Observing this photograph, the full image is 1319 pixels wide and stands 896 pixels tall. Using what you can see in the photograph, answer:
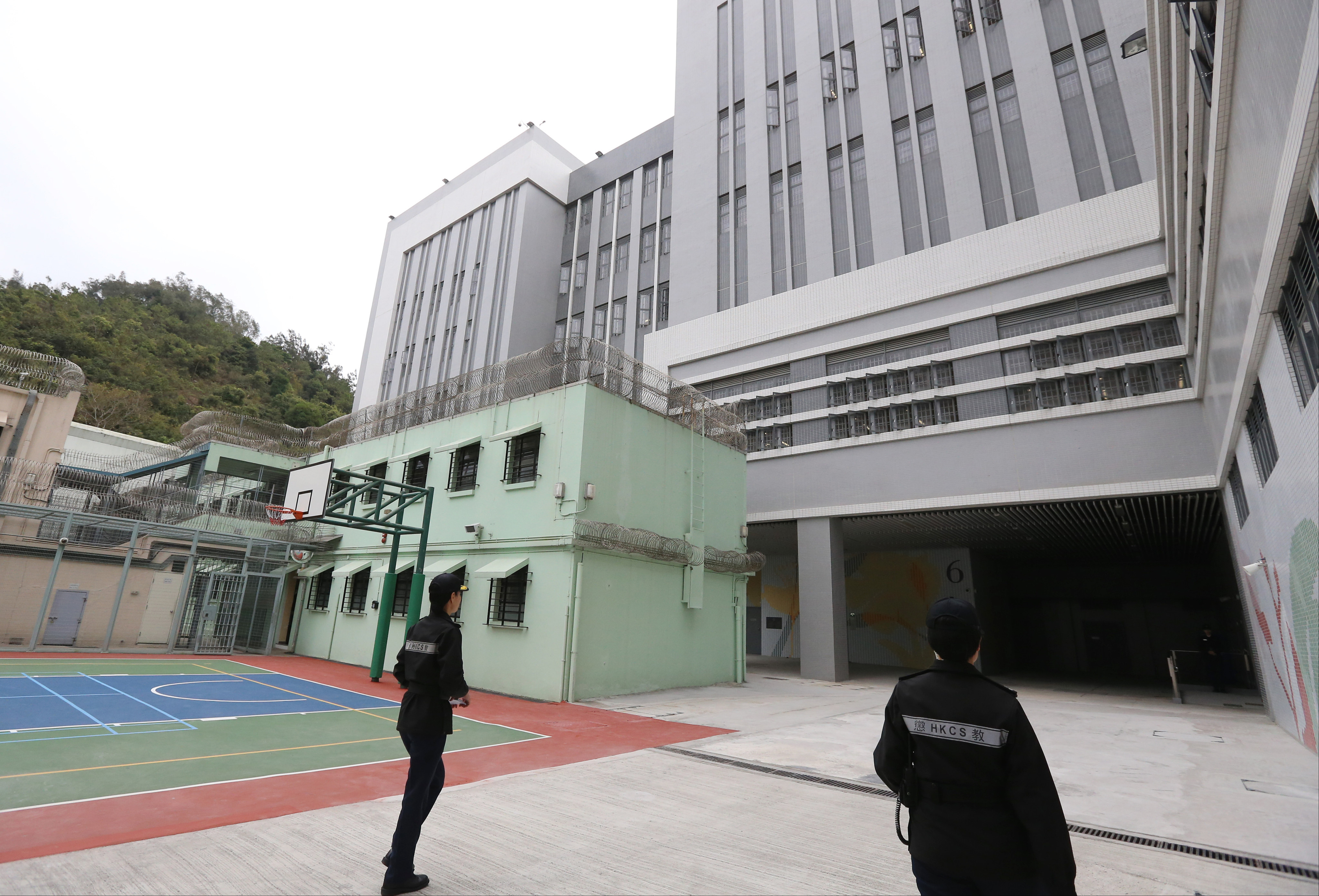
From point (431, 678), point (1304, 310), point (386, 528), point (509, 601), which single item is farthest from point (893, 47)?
point (431, 678)

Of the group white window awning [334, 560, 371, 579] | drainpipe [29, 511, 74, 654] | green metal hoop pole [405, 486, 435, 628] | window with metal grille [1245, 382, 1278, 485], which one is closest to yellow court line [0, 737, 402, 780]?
green metal hoop pole [405, 486, 435, 628]

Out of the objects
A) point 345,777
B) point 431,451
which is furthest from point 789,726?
point 431,451

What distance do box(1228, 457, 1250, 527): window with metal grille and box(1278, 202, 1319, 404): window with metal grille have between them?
6001 mm

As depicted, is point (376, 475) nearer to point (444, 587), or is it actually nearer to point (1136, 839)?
point (444, 587)

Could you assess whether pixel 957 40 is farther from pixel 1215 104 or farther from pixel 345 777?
pixel 345 777

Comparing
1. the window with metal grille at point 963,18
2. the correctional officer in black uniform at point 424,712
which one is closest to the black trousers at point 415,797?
the correctional officer in black uniform at point 424,712

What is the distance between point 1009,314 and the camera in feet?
56.0

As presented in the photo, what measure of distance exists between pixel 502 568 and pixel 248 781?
7.34 metres

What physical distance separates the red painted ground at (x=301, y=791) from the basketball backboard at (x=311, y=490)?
243 inches

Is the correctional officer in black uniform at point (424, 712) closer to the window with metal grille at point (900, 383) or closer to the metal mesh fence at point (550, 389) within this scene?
the metal mesh fence at point (550, 389)

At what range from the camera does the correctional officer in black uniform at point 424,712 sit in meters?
3.49

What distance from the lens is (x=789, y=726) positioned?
9789 millimetres

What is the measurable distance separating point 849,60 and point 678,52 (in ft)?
29.6

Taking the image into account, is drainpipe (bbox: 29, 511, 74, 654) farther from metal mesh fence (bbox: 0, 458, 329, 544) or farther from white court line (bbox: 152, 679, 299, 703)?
white court line (bbox: 152, 679, 299, 703)
